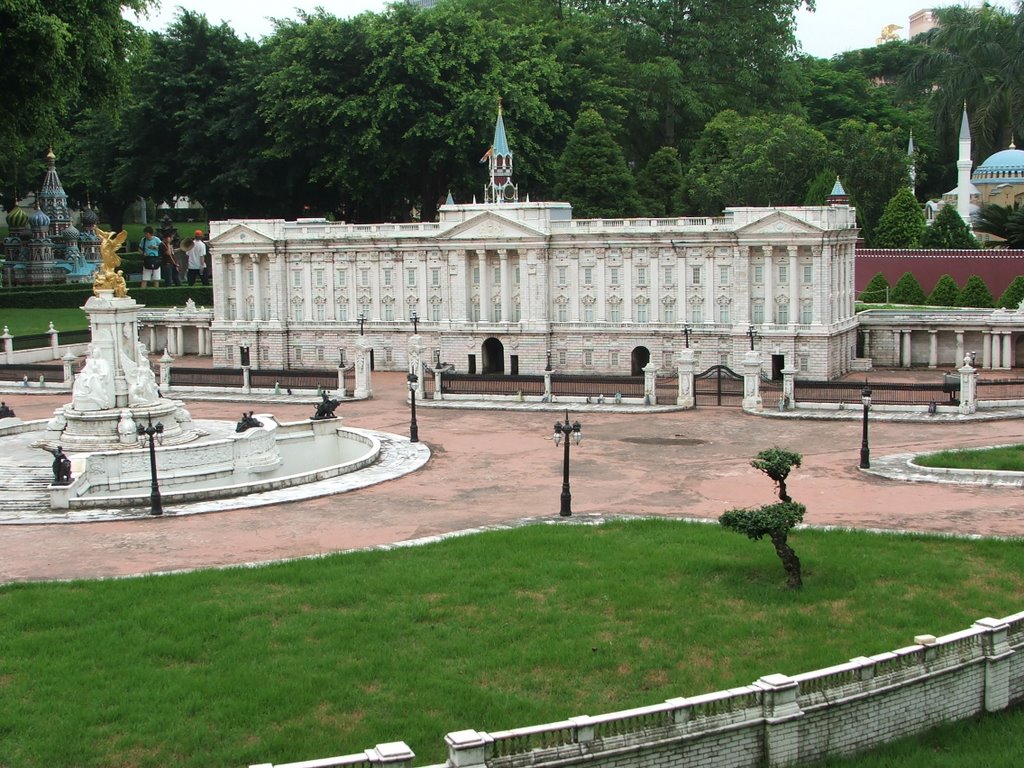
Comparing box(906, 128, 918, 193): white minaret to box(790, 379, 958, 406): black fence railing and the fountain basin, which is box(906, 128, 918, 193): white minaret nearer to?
box(790, 379, 958, 406): black fence railing

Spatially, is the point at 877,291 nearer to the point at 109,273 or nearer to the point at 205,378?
the point at 205,378

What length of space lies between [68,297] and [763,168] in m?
47.4

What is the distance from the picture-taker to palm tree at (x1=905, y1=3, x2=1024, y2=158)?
108 meters

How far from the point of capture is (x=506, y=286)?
73.1 metres

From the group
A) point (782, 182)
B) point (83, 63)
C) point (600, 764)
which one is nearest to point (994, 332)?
point (782, 182)

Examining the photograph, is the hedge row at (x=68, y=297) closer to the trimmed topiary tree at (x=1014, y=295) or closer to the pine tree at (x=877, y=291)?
the pine tree at (x=877, y=291)

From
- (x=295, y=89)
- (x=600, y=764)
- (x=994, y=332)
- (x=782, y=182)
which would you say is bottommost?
(x=600, y=764)

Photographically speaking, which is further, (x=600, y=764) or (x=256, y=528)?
(x=256, y=528)

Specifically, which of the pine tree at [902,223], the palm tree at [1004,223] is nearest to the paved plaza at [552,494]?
the palm tree at [1004,223]

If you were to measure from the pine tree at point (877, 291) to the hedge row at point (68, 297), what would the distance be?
145 ft

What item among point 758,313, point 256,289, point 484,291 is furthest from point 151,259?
point 758,313

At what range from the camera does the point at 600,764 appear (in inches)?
758

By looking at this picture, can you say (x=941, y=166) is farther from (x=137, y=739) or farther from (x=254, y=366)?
(x=137, y=739)

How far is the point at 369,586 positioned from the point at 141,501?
13.3m
